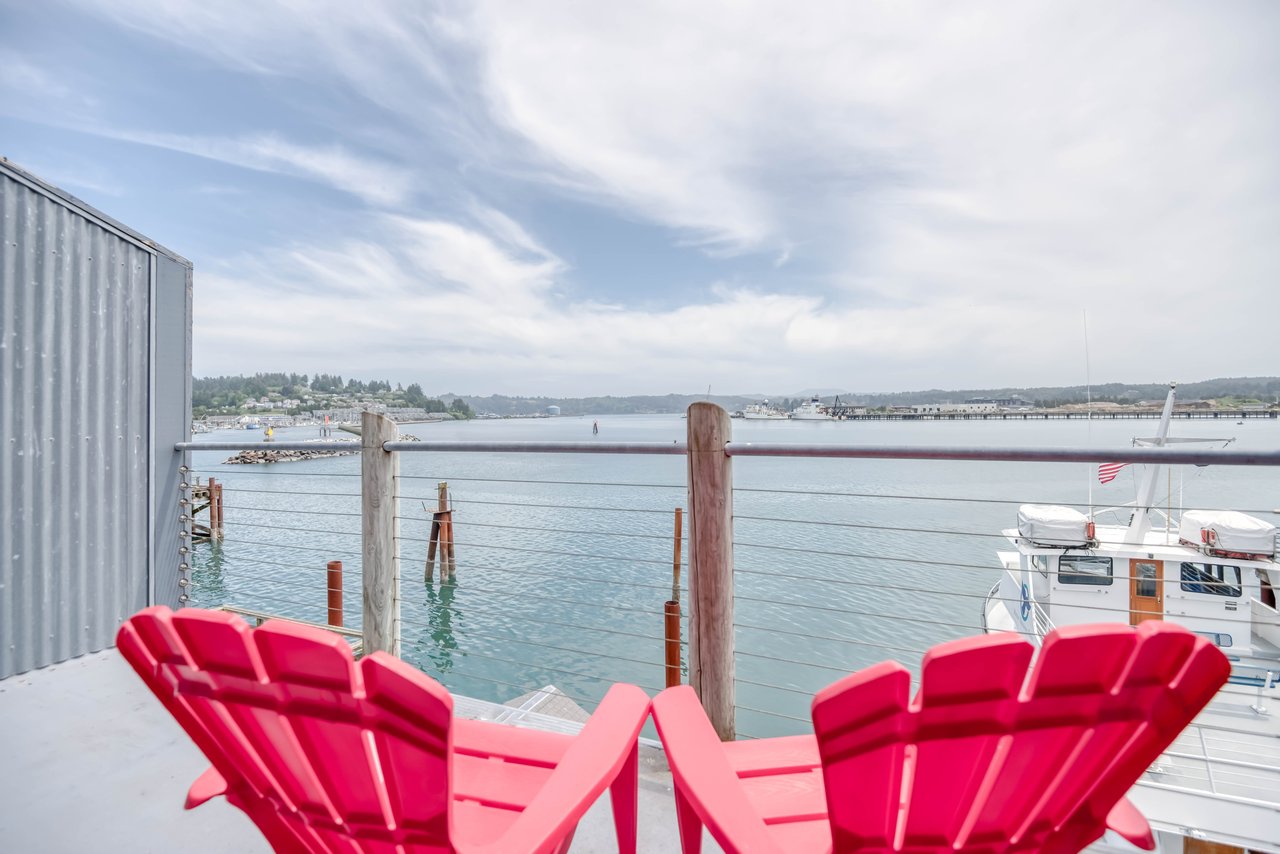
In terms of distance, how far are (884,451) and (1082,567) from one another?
30.8 feet

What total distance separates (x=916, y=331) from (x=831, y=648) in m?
22.2

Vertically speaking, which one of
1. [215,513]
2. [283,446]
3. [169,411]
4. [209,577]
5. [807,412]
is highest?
[807,412]

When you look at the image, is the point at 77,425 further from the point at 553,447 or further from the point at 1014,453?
the point at 1014,453

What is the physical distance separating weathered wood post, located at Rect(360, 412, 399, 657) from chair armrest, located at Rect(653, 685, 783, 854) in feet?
5.55

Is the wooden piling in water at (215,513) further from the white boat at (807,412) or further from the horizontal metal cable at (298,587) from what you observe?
the white boat at (807,412)

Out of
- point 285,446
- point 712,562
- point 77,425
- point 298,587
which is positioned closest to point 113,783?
point 285,446

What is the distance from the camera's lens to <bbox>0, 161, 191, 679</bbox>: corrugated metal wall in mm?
2398

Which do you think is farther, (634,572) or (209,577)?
(634,572)

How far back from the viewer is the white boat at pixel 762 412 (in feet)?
72.0

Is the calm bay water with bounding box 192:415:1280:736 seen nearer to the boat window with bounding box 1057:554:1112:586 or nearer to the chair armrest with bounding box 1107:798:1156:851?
the boat window with bounding box 1057:554:1112:586

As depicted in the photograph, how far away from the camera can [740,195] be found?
62.1 feet

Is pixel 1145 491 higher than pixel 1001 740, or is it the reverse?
pixel 1001 740

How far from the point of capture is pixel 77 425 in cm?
261

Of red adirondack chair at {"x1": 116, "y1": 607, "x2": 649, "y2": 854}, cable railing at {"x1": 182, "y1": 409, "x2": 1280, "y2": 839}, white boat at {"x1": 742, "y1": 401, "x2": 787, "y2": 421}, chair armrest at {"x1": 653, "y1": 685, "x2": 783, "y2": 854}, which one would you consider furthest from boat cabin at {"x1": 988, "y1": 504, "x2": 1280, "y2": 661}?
white boat at {"x1": 742, "y1": 401, "x2": 787, "y2": 421}
